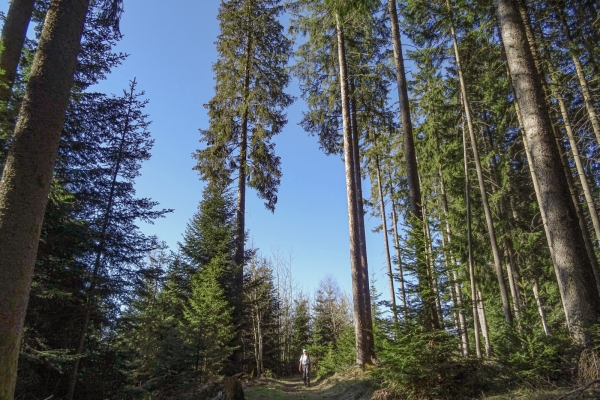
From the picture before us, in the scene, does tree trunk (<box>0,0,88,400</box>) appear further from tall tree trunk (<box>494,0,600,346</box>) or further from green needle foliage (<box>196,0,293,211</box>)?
green needle foliage (<box>196,0,293,211</box>)

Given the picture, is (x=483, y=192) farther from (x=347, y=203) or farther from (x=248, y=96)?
(x=248, y=96)

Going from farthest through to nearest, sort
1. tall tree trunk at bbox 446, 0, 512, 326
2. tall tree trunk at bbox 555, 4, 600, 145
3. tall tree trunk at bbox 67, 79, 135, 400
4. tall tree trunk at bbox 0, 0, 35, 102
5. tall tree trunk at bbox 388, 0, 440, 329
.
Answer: tall tree trunk at bbox 446, 0, 512, 326 < tall tree trunk at bbox 555, 4, 600, 145 < tall tree trunk at bbox 67, 79, 135, 400 < tall tree trunk at bbox 0, 0, 35, 102 < tall tree trunk at bbox 388, 0, 440, 329

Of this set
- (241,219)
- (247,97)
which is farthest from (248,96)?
(241,219)

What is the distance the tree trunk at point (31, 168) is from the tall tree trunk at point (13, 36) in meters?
2.73

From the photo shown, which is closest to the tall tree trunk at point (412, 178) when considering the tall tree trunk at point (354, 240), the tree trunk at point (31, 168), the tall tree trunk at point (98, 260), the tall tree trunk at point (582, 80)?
the tall tree trunk at point (354, 240)

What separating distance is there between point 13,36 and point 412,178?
856 cm

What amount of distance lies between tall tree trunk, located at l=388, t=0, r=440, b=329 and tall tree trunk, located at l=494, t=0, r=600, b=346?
1926 mm

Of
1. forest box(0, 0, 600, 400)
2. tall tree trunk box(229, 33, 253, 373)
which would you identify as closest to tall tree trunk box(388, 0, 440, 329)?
forest box(0, 0, 600, 400)

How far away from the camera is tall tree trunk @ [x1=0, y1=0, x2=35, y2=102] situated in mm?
6348

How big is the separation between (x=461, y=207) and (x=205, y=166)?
12.2m

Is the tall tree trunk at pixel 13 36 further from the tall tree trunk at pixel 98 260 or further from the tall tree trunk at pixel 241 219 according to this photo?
the tall tree trunk at pixel 241 219

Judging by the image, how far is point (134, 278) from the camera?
10188 millimetres

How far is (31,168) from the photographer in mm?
3912

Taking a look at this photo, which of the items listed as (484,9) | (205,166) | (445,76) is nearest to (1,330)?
(484,9)
